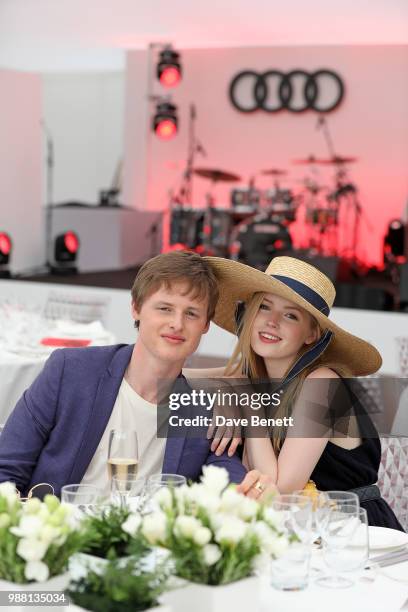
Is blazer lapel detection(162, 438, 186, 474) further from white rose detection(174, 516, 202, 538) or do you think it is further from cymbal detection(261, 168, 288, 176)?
cymbal detection(261, 168, 288, 176)

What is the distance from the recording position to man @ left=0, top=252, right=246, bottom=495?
2312 millimetres

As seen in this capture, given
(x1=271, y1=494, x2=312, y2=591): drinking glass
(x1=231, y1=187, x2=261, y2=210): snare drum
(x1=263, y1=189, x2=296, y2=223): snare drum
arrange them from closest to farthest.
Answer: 1. (x1=271, y1=494, x2=312, y2=591): drinking glass
2. (x1=263, y1=189, x2=296, y2=223): snare drum
3. (x1=231, y1=187, x2=261, y2=210): snare drum

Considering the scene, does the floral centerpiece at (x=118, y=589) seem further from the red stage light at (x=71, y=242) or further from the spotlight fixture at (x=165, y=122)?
the spotlight fixture at (x=165, y=122)

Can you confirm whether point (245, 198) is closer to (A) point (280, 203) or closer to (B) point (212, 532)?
(A) point (280, 203)

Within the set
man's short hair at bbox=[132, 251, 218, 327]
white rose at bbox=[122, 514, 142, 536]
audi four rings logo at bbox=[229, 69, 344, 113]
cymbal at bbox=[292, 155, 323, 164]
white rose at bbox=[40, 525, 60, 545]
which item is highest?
audi four rings logo at bbox=[229, 69, 344, 113]

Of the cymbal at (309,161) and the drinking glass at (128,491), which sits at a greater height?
the cymbal at (309,161)

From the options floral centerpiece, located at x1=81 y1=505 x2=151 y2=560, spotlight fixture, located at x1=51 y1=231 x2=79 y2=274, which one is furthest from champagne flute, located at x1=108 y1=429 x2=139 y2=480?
spotlight fixture, located at x1=51 y1=231 x2=79 y2=274

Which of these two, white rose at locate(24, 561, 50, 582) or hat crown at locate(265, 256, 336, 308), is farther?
hat crown at locate(265, 256, 336, 308)

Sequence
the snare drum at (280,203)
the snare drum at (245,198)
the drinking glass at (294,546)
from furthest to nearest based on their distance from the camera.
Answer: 1. the snare drum at (245,198)
2. the snare drum at (280,203)
3. the drinking glass at (294,546)

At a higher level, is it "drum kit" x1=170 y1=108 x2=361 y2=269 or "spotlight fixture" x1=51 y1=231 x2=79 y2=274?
"drum kit" x1=170 y1=108 x2=361 y2=269

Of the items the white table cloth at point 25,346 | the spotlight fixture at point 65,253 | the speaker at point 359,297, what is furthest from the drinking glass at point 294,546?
the spotlight fixture at point 65,253

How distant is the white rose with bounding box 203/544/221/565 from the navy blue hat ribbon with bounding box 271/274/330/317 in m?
1.25

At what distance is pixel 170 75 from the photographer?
482 inches

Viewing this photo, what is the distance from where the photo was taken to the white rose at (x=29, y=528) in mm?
1323
